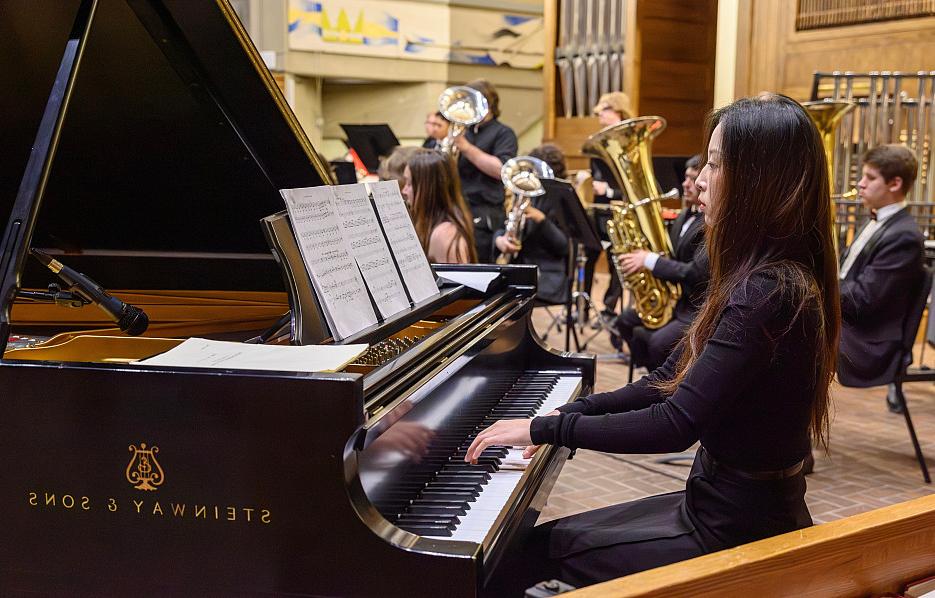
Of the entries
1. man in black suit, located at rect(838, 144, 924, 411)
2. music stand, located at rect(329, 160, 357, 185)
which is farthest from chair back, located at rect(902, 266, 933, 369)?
music stand, located at rect(329, 160, 357, 185)

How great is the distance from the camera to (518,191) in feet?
19.2

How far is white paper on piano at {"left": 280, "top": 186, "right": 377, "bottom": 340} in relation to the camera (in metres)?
2.14

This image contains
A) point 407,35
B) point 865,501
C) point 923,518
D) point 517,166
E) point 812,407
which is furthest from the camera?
point 407,35

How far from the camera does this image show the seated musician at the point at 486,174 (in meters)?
6.68

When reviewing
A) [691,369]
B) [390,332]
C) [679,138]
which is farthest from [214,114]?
[679,138]

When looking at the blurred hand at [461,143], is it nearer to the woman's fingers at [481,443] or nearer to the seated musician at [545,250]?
the seated musician at [545,250]

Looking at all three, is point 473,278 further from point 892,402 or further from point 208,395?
point 892,402

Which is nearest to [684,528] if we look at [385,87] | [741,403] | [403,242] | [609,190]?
[741,403]

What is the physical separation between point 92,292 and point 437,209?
232 centimetres

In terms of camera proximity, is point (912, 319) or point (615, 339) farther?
point (615, 339)

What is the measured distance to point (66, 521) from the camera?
1.76 m

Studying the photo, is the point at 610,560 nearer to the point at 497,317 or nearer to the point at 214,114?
the point at 497,317

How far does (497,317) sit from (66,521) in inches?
51.1

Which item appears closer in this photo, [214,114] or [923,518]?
[923,518]
